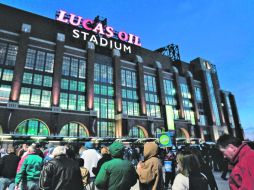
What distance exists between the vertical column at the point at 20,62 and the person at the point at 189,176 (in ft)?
104

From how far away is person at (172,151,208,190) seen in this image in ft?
11.4

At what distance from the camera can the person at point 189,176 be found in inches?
137

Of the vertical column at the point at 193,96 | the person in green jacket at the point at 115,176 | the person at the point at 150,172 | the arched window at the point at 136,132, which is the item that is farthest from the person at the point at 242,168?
the vertical column at the point at 193,96

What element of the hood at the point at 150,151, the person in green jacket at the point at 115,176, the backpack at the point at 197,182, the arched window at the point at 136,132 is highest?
the arched window at the point at 136,132

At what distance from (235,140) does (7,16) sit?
44.0 m

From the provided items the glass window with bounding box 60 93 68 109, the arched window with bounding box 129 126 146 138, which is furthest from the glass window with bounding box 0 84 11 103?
the arched window with bounding box 129 126 146 138

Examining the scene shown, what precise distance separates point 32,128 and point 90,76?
1463 centimetres

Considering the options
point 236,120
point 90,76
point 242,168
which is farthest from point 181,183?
point 236,120

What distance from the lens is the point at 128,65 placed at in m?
47.3

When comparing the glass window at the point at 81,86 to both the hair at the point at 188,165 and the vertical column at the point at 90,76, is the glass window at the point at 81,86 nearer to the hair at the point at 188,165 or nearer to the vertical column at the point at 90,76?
the vertical column at the point at 90,76

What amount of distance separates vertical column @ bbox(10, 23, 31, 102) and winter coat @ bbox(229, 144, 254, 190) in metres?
33.2

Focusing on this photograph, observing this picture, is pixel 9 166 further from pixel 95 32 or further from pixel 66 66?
pixel 95 32

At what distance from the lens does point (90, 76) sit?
39.0m

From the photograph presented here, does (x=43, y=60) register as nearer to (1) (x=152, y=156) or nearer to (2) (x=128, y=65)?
(2) (x=128, y=65)
